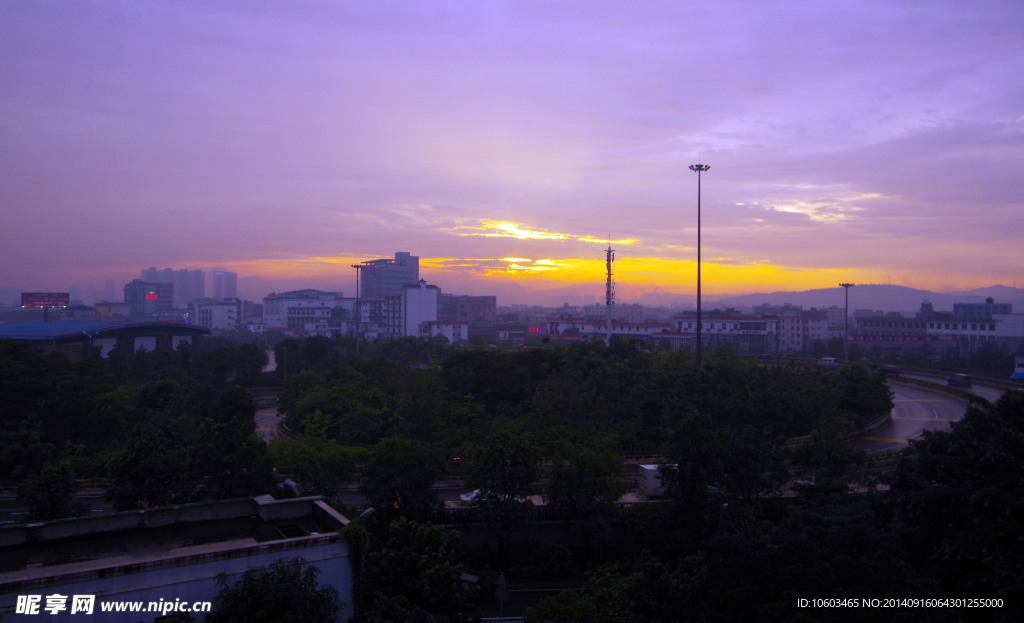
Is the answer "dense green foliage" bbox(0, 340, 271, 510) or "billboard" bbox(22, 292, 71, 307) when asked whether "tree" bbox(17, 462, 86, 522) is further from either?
"billboard" bbox(22, 292, 71, 307)

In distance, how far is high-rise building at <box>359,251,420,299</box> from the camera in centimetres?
8975

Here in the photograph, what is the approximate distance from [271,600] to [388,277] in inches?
3403

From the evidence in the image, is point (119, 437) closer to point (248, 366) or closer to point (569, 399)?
point (569, 399)

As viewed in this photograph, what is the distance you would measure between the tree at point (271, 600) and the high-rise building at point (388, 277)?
82953mm

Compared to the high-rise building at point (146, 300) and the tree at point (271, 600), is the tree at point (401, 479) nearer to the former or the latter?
the tree at point (271, 600)

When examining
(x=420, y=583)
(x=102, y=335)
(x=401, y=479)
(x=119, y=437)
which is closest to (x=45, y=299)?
(x=102, y=335)

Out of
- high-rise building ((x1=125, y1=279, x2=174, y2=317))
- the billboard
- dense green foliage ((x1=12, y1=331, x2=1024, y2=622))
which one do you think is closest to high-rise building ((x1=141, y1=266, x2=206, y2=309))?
high-rise building ((x1=125, y1=279, x2=174, y2=317))

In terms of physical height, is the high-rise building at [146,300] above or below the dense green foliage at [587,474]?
above

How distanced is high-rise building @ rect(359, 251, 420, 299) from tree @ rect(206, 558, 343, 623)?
272ft

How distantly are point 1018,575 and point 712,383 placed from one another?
11161 millimetres

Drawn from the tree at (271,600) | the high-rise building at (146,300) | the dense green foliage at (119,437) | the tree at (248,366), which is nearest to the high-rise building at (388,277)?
the high-rise building at (146,300)

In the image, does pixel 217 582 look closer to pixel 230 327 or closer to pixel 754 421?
pixel 754 421

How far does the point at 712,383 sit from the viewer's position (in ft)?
57.0

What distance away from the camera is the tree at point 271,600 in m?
5.46
